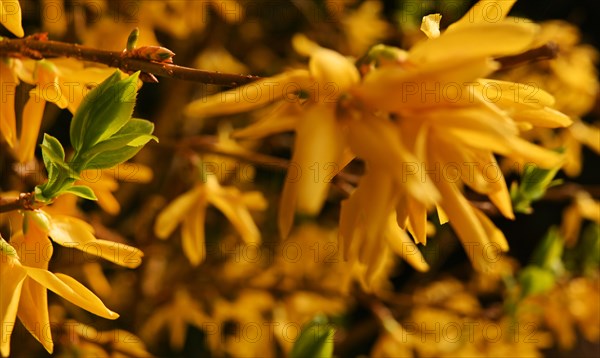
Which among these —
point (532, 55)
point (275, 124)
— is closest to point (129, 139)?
point (275, 124)

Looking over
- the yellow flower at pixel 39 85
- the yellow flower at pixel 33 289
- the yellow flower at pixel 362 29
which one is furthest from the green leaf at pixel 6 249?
the yellow flower at pixel 362 29

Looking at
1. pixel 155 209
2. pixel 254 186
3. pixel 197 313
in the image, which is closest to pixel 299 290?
pixel 197 313

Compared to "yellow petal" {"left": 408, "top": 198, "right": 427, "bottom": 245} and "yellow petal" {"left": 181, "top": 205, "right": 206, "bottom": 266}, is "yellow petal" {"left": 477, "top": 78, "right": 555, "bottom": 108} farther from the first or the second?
"yellow petal" {"left": 181, "top": 205, "right": 206, "bottom": 266}

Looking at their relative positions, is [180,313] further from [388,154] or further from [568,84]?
[568,84]

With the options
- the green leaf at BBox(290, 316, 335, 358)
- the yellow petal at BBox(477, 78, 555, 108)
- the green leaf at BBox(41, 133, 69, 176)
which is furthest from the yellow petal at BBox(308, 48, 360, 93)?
the green leaf at BBox(290, 316, 335, 358)

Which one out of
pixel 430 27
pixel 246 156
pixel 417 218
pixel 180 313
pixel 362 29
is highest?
pixel 430 27

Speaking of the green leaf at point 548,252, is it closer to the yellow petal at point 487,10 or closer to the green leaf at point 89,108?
the yellow petal at point 487,10
